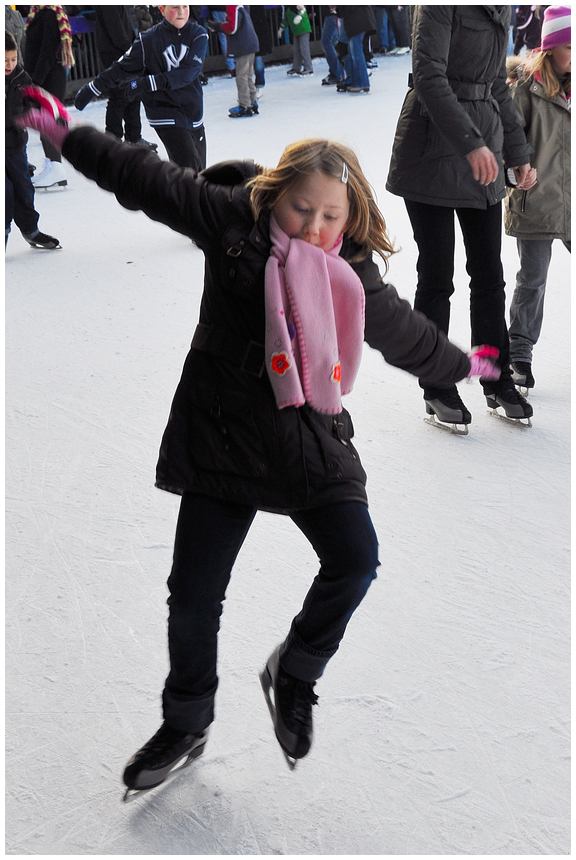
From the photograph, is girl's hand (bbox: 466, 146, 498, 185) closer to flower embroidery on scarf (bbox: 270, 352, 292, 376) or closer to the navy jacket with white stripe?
flower embroidery on scarf (bbox: 270, 352, 292, 376)

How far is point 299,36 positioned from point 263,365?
11652 millimetres

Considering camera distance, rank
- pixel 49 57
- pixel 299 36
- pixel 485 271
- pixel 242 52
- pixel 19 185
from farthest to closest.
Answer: pixel 299 36, pixel 242 52, pixel 49 57, pixel 19 185, pixel 485 271

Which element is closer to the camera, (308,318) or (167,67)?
(308,318)

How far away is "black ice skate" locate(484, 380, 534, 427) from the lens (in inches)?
132

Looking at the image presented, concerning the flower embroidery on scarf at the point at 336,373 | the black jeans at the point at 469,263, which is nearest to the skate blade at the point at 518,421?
the black jeans at the point at 469,263

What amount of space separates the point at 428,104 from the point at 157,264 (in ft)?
8.99

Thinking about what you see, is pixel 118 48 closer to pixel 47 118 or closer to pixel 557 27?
pixel 557 27

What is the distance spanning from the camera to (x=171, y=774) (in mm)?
1846

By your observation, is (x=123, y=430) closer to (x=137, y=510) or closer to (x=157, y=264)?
(x=137, y=510)

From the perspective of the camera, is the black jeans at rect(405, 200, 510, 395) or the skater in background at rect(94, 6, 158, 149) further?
the skater in background at rect(94, 6, 158, 149)

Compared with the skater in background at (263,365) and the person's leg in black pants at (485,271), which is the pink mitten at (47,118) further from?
the person's leg in black pants at (485,271)

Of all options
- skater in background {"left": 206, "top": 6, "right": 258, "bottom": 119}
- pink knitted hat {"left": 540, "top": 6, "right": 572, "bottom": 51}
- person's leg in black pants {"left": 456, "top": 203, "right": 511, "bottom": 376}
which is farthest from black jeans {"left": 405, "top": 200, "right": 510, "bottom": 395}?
skater in background {"left": 206, "top": 6, "right": 258, "bottom": 119}

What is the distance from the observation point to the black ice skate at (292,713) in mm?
1806

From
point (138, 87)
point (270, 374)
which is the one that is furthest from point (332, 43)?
point (270, 374)
